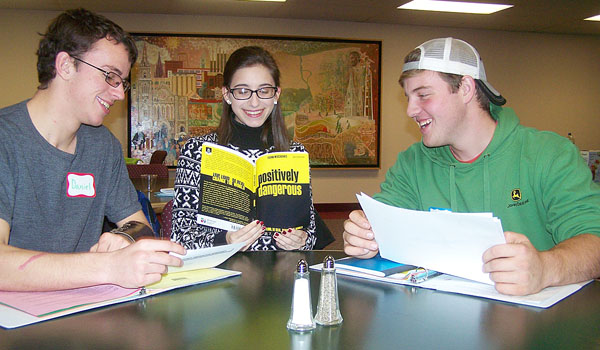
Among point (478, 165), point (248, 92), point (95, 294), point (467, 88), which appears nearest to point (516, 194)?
point (478, 165)

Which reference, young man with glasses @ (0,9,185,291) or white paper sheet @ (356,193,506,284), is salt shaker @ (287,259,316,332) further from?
young man with glasses @ (0,9,185,291)

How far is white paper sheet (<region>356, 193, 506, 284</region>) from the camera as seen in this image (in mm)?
1165

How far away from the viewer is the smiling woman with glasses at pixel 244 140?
200cm

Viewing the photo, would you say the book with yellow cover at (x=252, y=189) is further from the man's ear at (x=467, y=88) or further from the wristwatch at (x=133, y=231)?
the man's ear at (x=467, y=88)

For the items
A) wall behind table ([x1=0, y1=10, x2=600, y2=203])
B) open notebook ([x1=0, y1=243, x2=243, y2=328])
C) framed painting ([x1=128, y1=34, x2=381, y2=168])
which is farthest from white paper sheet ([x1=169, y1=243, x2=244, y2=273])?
wall behind table ([x1=0, y1=10, x2=600, y2=203])

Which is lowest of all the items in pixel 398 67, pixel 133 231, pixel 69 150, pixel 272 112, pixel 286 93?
pixel 133 231

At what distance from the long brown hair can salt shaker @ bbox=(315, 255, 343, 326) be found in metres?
1.33

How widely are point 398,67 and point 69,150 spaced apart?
735cm

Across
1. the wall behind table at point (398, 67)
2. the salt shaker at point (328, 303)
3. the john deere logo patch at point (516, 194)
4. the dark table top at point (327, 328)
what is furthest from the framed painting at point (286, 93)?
the salt shaker at point (328, 303)

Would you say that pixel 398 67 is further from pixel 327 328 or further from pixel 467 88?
pixel 327 328

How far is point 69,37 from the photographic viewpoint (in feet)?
5.51

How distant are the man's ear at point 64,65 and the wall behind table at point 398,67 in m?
6.34

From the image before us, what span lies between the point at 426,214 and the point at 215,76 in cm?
705

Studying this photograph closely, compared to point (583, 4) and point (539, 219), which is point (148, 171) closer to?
point (539, 219)
